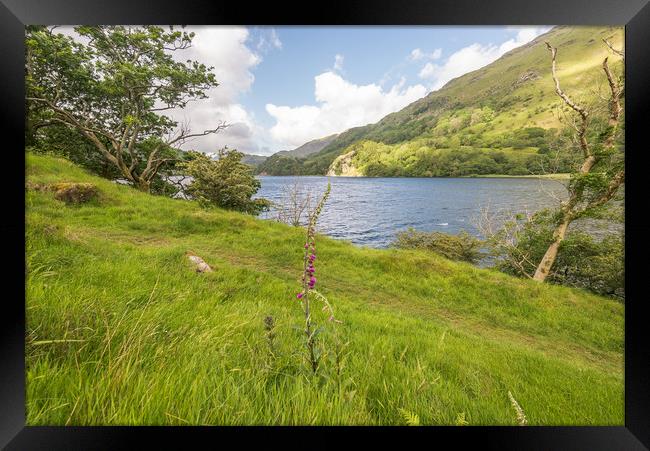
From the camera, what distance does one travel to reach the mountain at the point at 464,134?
6.27 meters

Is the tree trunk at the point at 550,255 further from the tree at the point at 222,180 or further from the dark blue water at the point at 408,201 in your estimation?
the tree at the point at 222,180

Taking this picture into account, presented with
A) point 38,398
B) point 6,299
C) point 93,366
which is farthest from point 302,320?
point 6,299

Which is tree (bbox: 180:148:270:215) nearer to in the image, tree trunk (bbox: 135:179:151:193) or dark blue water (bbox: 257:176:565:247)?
dark blue water (bbox: 257:176:565:247)

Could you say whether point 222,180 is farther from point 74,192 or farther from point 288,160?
point 74,192

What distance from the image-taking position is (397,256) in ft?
17.3

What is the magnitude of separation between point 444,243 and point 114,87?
10.2m

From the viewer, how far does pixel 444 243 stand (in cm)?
752

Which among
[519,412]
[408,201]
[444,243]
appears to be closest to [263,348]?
[519,412]

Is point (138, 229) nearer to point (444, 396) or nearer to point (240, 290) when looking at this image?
point (240, 290)

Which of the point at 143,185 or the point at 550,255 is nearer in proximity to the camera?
the point at 550,255

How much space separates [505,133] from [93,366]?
36.7 ft

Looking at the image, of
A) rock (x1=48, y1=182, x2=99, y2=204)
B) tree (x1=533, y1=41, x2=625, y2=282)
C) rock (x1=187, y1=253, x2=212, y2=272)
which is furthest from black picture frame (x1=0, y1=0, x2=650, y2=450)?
rock (x1=48, y1=182, x2=99, y2=204)

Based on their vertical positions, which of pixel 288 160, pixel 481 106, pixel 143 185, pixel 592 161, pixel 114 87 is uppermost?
pixel 481 106

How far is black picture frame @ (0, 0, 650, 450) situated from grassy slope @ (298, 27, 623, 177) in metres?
4.42
